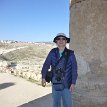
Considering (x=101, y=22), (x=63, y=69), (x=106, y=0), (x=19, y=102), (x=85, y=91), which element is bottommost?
(x=19, y=102)

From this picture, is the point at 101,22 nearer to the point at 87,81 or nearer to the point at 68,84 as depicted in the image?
the point at 87,81

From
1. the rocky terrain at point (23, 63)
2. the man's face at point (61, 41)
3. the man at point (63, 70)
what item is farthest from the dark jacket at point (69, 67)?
the rocky terrain at point (23, 63)

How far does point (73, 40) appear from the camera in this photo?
647cm

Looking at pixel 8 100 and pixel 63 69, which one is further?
pixel 8 100

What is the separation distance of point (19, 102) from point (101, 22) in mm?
3572

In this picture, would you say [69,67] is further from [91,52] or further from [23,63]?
[23,63]

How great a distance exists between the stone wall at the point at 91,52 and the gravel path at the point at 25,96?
1.59m

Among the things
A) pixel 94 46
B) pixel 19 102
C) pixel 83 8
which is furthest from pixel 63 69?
pixel 19 102

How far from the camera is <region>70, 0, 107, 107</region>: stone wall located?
5996 mm

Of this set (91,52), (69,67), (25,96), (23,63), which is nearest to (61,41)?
(69,67)

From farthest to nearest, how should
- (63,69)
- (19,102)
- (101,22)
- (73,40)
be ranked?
(19,102)
(73,40)
(101,22)
(63,69)

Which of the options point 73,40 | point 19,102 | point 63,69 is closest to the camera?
point 63,69

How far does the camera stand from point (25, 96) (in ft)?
29.9

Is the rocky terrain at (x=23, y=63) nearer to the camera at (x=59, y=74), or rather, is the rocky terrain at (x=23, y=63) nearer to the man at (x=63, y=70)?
the man at (x=63, y=70)
